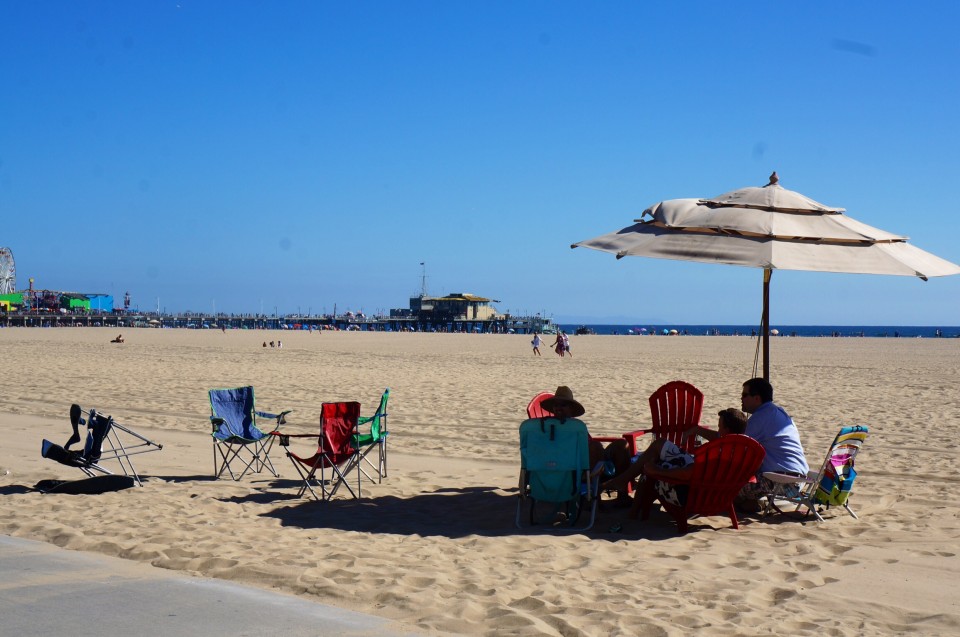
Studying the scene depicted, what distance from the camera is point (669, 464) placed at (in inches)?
216

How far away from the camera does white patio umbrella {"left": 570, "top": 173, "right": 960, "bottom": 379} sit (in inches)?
215

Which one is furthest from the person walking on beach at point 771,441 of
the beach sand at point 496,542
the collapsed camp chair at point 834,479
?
the beach sand at point 496,542

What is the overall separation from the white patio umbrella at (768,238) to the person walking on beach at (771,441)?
59cm

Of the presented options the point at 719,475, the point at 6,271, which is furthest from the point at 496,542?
the point at 6,271

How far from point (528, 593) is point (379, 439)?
2.89 metres

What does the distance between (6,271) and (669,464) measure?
142980 millimetres

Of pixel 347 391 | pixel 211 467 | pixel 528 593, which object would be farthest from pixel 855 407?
pixel 528 593

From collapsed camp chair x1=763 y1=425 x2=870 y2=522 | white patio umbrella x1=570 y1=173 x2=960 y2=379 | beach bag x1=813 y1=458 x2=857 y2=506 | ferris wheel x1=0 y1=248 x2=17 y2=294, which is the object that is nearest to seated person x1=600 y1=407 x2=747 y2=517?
collapsed camp chair x1=763 y1=425 x2=870 y2=522

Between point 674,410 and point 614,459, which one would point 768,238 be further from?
point 614,459

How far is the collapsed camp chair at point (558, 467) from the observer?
18.1 feet

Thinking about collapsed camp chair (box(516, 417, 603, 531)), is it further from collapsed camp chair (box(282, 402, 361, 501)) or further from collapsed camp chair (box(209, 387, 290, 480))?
collapsed camp chair (box(209, 387, 290, 480))

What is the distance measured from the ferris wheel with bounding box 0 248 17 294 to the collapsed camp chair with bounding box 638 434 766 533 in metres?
141

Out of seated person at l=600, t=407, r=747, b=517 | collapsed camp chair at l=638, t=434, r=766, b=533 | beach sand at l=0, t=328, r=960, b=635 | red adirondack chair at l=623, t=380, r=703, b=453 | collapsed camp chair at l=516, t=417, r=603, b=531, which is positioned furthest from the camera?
red adirondack chair at l=623, t=380, r=703, b=453

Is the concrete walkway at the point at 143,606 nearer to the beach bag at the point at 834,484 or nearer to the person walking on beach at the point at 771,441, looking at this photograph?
the person walking on beach at the point at 771,441
